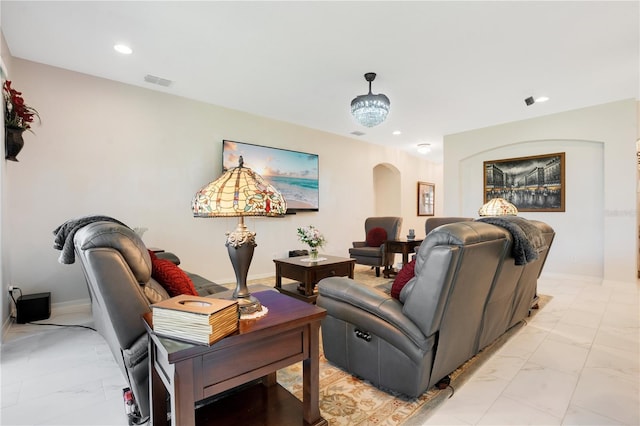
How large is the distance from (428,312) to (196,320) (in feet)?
3.52

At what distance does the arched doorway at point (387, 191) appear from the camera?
783cm

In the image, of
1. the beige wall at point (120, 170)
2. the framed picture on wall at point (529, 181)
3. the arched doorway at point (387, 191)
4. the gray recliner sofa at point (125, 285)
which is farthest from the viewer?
the arched doorway at point (387, 191)

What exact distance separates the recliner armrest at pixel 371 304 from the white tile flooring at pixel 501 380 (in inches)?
18.0

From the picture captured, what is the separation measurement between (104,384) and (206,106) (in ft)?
12.1

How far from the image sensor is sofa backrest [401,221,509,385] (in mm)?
1457

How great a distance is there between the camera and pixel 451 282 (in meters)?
1.48

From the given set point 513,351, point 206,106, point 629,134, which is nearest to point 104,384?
point 513,351

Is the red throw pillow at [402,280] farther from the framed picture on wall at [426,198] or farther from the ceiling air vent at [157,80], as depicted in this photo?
the framed picture on wall at [426,198]

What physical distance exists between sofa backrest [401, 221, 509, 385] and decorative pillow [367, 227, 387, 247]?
3451 mm

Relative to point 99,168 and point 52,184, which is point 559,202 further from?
point 52,184

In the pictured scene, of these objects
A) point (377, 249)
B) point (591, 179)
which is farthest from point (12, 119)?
point (591, 179)

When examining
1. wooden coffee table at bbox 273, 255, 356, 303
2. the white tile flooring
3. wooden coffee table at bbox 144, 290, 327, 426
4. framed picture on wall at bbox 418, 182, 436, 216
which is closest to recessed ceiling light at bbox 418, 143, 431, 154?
framed picture on wall at bbox 418, 182, 436, 216

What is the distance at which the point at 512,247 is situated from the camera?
1835mm

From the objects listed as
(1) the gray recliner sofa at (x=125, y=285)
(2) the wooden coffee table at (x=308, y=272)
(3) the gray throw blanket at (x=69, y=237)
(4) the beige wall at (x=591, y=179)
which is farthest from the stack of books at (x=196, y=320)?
(4) the beige wall at (x=591, y=179)
